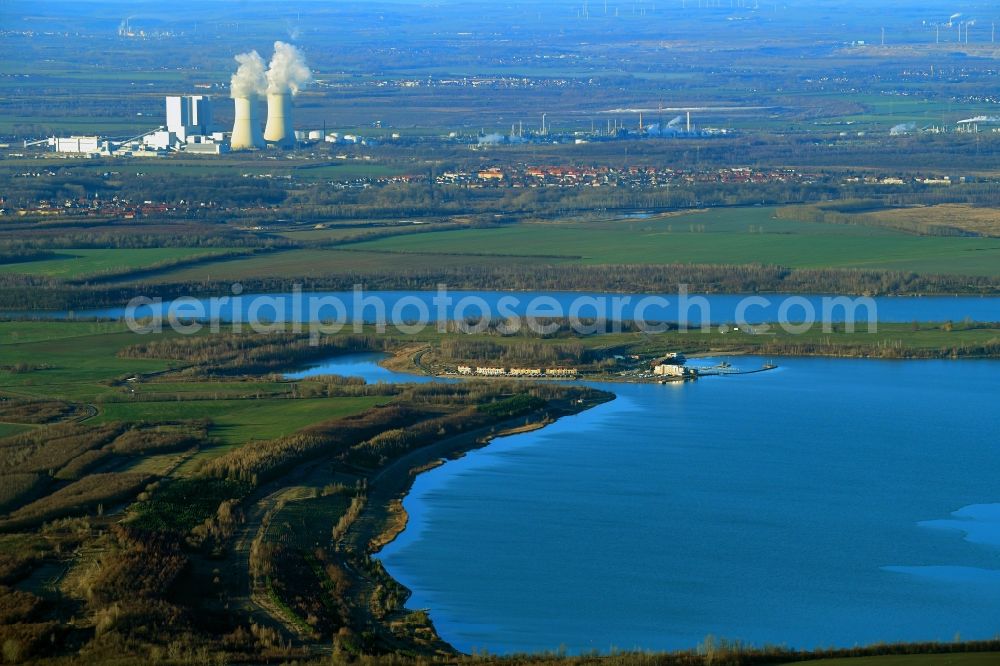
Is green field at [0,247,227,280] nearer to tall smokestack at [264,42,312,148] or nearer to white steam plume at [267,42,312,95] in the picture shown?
white steam plume at [267,42,312,95]

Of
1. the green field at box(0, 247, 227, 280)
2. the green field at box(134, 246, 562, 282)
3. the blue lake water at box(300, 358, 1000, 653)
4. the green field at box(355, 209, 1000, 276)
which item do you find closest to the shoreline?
the blue lake water at box(300, 358, 1000, 653)

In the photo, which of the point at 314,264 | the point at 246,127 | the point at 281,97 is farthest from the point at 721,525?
the point at 281,97

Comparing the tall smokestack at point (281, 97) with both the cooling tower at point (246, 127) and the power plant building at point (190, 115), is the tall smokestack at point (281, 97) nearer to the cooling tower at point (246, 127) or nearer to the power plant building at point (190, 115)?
the cooling tower at point (246, 127)

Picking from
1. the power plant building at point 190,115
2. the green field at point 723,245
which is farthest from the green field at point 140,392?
the power plant building at point 190,115

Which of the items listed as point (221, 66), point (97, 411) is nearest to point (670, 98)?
point (221, 66)

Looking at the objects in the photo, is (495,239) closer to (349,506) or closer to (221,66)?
(349,506)

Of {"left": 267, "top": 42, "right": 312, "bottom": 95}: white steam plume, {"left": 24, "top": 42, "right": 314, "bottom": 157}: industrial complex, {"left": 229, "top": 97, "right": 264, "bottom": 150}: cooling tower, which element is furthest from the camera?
{"left": 267, "top": 42, "right": 312, "bottom": 95}: white steam plume
